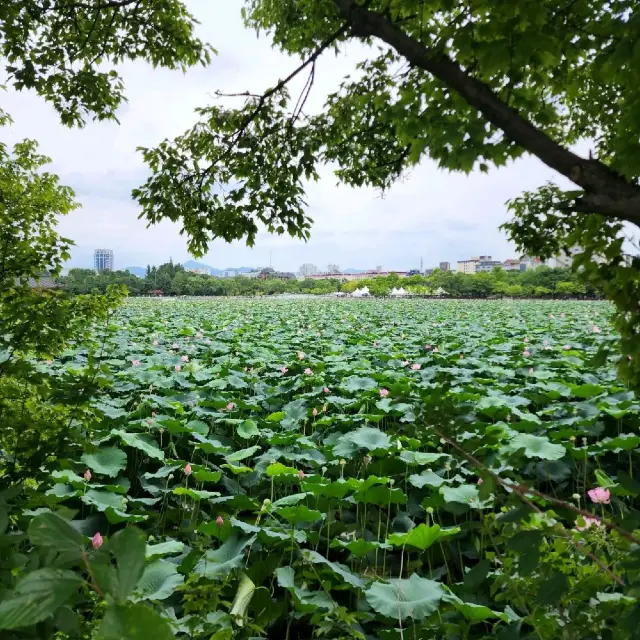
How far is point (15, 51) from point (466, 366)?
6.02 m

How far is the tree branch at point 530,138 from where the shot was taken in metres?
1.22

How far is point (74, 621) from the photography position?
77 centimetres

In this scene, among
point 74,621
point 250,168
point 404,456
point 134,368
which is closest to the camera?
point 74,621

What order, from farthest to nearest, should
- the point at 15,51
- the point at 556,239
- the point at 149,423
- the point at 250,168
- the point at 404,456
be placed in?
the point at 15,51, the point at 149,423, the point at 250,168, the point at 404,456, the point at 556,239

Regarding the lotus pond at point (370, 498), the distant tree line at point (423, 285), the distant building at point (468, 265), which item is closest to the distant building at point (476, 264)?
the distant building at point (468, 265)

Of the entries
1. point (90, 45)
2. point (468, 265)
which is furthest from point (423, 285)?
point (468, 265)

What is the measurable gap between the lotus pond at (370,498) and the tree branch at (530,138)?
0.44 m

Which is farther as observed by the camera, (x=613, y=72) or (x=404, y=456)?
(x=404, y=456)

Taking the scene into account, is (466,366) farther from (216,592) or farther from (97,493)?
(216,592)

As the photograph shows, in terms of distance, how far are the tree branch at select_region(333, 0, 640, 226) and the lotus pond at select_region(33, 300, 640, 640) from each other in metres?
0.44

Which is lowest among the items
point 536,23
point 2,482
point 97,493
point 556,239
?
point 97,493

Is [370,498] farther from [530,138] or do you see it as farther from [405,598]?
[530,138]

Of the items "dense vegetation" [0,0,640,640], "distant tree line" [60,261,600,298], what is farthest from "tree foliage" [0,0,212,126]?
"distant tree line" [60,261,600,298]

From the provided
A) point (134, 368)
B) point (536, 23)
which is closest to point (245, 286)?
point (134, 368)
